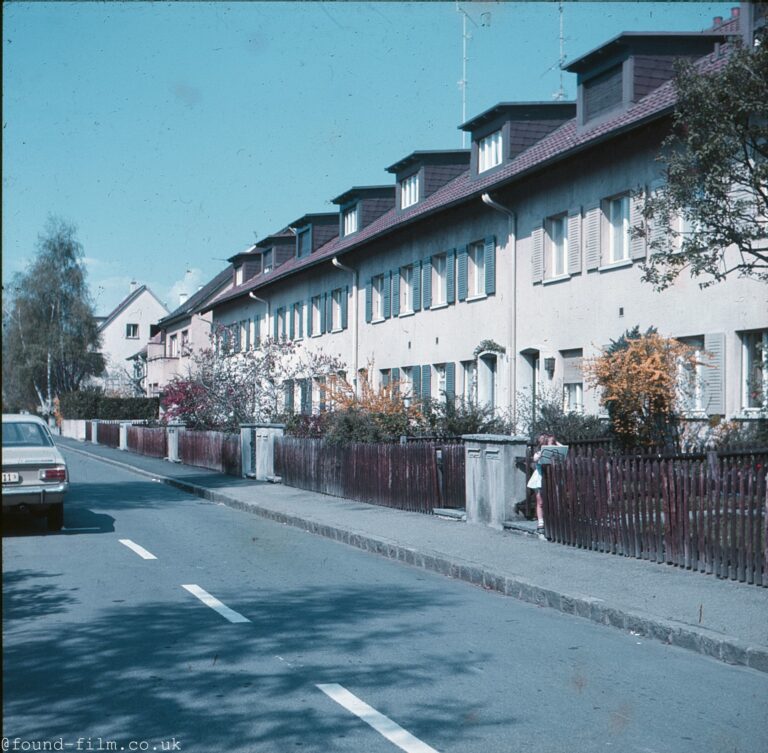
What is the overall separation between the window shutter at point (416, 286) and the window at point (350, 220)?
7.74 meters

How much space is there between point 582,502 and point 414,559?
7.03 ft

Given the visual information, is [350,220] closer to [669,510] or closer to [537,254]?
[537,254]

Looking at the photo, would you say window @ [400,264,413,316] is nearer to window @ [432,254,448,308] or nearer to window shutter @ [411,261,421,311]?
window shutter @ [411,261,421,311]

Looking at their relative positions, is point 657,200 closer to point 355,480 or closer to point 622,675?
point 622,675

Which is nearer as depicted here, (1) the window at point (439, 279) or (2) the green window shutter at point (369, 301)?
(1) the window at point (439, 279)

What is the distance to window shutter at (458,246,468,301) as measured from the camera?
90.1 feet

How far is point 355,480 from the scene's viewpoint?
20.9m

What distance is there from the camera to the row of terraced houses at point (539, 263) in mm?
18516

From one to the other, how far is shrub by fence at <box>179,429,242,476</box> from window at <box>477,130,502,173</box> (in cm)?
1010

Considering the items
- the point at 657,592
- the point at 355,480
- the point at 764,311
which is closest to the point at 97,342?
the point at 355,480

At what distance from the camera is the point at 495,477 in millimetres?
15086

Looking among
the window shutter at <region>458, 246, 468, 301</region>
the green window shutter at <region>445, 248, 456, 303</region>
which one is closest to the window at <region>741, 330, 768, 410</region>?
the window shutter at <region>458, 246, 468, 301</region>

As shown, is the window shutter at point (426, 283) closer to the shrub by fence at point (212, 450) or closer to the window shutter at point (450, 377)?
the window shutter at point (450, 377)

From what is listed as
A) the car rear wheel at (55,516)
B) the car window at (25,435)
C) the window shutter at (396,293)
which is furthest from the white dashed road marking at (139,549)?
the window shutter at (396,293)
